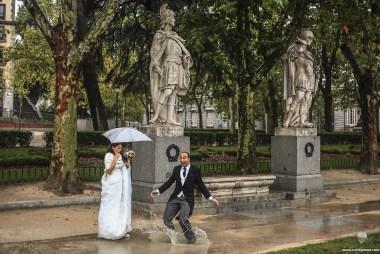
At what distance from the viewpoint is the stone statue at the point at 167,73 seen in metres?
Result: 12.6

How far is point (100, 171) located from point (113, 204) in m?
7.97

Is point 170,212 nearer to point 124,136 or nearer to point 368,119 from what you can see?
point 124,136

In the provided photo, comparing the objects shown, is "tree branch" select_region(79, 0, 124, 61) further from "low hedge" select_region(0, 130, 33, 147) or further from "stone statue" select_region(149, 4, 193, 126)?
"low hedge" select_region(0, 130, 33, 147)

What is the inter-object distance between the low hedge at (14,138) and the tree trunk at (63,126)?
551 inches

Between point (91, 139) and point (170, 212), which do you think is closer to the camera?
point (170, 212)

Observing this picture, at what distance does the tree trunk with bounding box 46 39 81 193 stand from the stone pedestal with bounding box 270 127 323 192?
5922 millimetres

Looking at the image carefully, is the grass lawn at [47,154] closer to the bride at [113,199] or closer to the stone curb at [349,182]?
the stone curb at [349,182]

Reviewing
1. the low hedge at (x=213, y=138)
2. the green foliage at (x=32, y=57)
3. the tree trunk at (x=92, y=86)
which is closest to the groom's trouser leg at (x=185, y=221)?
the tree trunk at (x=92, y=86)

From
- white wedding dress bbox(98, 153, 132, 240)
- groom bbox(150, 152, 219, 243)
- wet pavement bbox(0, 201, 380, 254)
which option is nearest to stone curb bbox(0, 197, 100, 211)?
wet pavement bbox(0, 201, 380, 254)

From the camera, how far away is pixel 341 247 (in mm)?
8586

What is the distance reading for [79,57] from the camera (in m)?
14.1

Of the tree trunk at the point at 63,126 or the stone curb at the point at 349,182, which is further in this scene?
the stone curb at the point at 349,182

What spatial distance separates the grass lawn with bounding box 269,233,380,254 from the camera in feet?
26.9

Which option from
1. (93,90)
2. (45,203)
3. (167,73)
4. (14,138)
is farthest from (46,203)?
(14,138)
